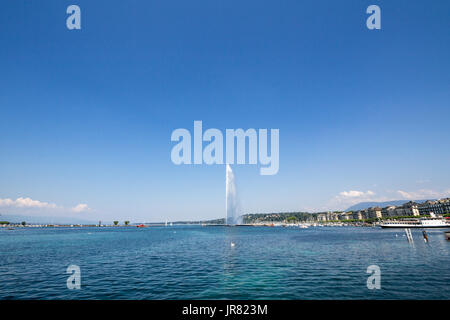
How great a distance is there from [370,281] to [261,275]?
418 inches

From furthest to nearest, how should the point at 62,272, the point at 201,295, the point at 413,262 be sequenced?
the point at 413,262
the point at 62,272
the point at 201,295

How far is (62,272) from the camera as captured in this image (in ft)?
91.8

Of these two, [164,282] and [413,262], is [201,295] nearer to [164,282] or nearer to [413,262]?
[164,282]

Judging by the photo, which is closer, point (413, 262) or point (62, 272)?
point (62, 272)
